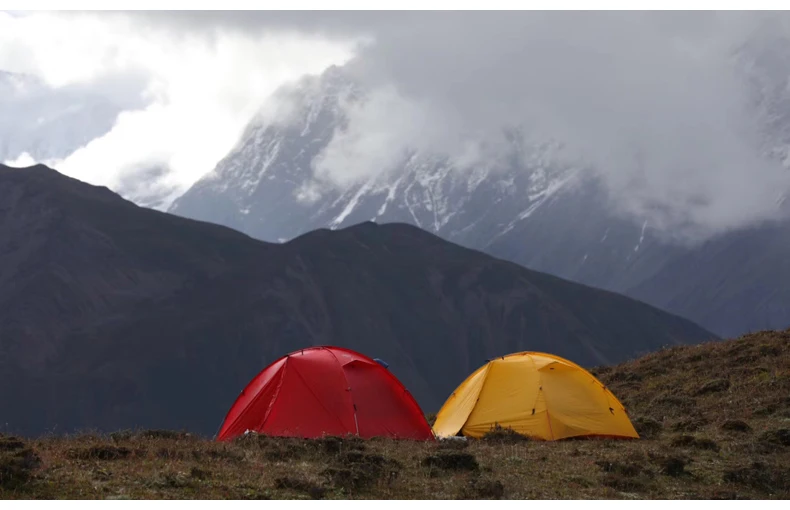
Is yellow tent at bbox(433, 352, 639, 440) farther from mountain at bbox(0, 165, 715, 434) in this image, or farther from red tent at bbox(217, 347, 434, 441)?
mountain at bbox(0, 165, 715, 434)

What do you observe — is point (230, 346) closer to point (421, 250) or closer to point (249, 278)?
point (249, 278)

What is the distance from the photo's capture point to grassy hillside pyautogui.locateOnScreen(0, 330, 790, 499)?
14.4m

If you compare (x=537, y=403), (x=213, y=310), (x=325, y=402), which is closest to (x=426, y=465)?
(x=325, y=402)

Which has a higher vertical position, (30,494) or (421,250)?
(421,250)

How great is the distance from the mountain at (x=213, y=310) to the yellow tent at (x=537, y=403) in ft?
273

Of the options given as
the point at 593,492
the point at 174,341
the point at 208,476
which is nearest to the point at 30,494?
the point at 208,476

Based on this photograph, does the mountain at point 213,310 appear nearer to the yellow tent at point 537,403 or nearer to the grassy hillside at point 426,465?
the yellow tent at point 537,403

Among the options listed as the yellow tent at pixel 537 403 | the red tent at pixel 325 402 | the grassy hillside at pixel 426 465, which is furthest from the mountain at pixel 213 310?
the grassy hillside at pixel 426 465

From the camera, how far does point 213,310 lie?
134 metres

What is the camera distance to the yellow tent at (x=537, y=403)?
23.3m

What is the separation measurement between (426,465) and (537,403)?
7.14 metres

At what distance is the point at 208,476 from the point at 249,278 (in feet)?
424

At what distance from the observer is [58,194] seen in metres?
148

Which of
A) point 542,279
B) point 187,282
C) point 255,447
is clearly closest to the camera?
point 255,447
